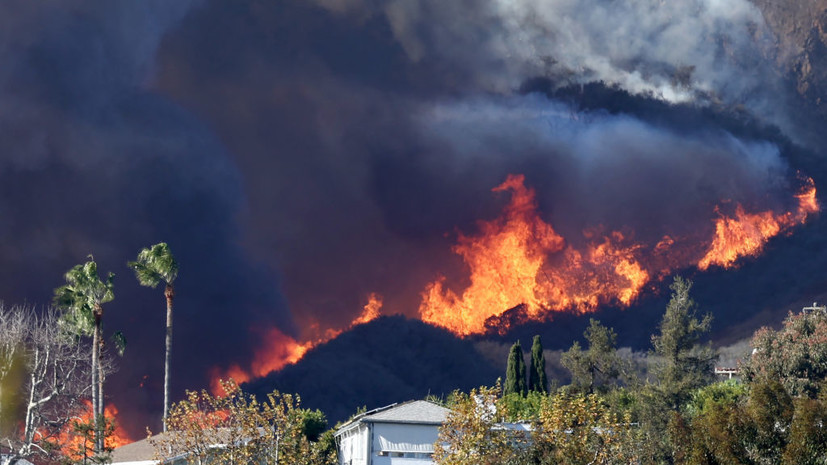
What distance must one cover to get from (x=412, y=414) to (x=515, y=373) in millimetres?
43034

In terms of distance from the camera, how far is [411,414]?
6812 centimetres

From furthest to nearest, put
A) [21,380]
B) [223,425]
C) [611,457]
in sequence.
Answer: [21,380]
[223,425]
[611,457]

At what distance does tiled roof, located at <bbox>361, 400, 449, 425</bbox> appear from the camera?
67125 mm

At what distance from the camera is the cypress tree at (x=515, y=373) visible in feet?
357

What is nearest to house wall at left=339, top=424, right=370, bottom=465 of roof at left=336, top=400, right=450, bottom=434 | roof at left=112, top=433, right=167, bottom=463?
roof at left=336, top=400, right=450, bottom=434

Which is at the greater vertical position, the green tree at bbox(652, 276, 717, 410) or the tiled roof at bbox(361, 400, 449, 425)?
the green tree at bbox(652, 276, 717, 410)

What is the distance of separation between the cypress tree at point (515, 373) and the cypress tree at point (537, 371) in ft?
3.31

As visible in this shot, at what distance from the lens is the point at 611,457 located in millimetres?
46062

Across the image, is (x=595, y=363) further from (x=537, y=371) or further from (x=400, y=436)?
(x=400, y=436)

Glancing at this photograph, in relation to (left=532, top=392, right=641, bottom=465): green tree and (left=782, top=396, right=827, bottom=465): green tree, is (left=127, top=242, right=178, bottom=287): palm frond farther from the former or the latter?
(left=782, top=396, right=827, bottom=465): green tree

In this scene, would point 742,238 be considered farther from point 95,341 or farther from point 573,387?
point 95,341

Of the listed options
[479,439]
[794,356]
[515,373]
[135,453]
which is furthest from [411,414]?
[515,373]

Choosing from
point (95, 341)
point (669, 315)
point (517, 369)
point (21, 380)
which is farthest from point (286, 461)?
point (517, 369)

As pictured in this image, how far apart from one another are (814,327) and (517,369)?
3763cm
